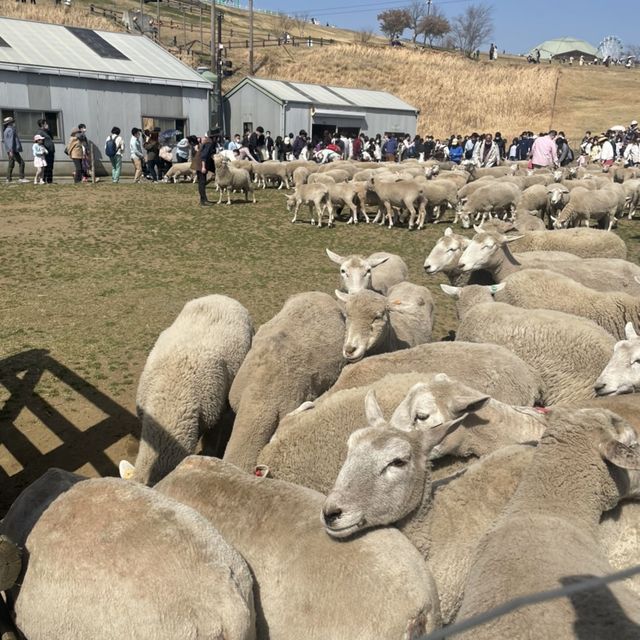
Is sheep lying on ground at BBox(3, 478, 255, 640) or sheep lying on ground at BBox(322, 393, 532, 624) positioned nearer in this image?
sheep lying on ground at BBox(3, 478, 255, 640)

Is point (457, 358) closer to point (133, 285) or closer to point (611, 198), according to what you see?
point (133, 285)

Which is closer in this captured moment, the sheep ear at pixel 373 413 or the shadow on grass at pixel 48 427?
the sheep ear at pixel 373 413

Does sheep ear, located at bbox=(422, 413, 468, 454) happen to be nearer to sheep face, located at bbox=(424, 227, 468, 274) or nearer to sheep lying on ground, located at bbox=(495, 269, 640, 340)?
sheep lying on ground, located at bbox=(495, 269, 640, 340)

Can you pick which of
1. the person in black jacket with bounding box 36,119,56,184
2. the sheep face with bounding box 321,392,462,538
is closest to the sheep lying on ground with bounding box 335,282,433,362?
the sheep face with bounding box 321,392,462,538

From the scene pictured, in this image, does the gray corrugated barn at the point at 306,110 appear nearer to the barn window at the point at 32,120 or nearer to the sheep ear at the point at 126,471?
the barn window at the point at 32,120

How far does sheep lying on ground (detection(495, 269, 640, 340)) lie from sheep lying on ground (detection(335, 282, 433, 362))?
93 centimetres

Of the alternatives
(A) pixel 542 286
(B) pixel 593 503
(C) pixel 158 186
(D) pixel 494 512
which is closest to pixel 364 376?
(D) pixel 494 512

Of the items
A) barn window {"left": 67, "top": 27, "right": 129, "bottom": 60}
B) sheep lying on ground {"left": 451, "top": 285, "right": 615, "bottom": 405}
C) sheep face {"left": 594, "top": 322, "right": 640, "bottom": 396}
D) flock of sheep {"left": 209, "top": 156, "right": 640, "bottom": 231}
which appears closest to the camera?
sheep face {"left": 594, "top": 322, "right": 640, "bottom": 396}

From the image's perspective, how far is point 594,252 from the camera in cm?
853

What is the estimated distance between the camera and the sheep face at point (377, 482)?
2668 millimetres

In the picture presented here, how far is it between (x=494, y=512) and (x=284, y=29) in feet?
277

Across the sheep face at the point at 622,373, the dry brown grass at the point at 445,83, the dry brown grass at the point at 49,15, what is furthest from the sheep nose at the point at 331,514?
the dry brown grass at the point at 445,83

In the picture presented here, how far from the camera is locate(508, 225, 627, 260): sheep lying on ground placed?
8.54m

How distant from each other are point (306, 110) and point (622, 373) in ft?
99.9
